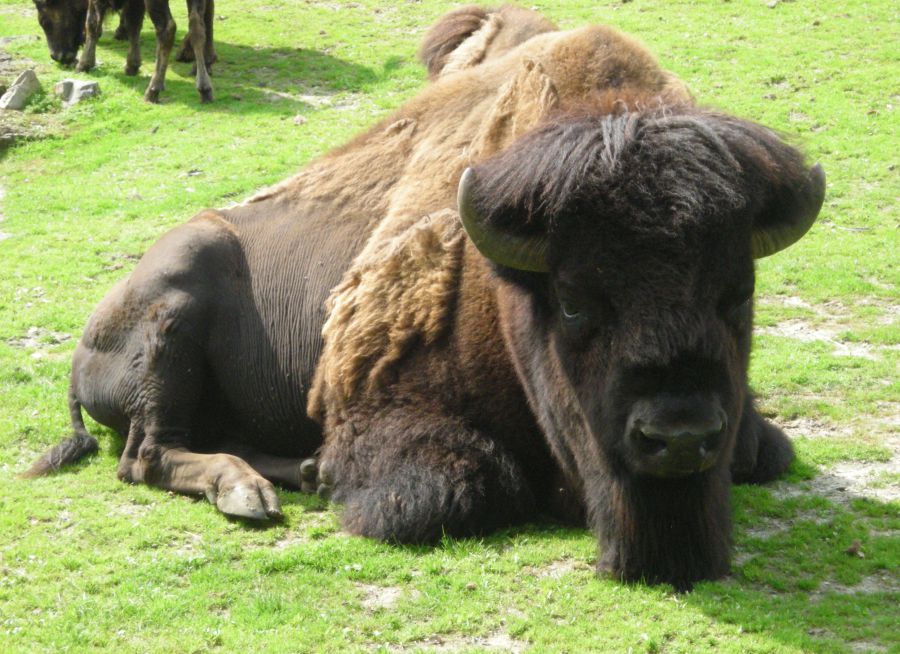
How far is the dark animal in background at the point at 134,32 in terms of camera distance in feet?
57.3

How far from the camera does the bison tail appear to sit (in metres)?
7.15

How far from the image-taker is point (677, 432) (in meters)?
4.36

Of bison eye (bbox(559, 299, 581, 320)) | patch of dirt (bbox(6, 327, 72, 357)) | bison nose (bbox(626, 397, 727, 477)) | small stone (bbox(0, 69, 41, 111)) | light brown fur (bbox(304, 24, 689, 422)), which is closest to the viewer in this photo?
bison nose (bbox(626, 397, 727, 477))

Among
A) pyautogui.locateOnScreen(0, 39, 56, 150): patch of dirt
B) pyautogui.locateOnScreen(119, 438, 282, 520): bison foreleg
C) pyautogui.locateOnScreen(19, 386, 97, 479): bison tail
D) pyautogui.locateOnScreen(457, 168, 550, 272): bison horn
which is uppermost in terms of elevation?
pyautogui.locateOnScreen(457, 168, 550, 272): bison horn

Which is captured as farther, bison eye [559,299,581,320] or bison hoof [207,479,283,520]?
bison hoof [207,479,283,520]

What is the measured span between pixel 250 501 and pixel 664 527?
2382 millimetres

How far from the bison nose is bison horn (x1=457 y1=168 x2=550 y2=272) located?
861 millimetres

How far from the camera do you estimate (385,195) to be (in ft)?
23.5

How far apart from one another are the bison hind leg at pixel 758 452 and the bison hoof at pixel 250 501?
8.48 ft

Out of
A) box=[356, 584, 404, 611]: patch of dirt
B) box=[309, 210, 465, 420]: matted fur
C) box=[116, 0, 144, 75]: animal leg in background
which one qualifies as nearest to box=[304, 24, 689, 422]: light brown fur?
box=[309, 210, 465, 420]: matted fur

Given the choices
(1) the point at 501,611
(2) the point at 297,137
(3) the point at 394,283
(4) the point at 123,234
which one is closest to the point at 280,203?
(3) the point at 394,283

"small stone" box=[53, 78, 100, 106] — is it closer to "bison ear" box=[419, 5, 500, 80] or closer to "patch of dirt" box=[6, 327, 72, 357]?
"patch of dirt" box=[6, 327, 72, 357]

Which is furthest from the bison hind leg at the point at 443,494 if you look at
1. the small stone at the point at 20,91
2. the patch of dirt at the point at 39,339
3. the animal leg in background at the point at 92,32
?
the animal leg in background at the point at 92,32

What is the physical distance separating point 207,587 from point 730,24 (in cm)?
1545
